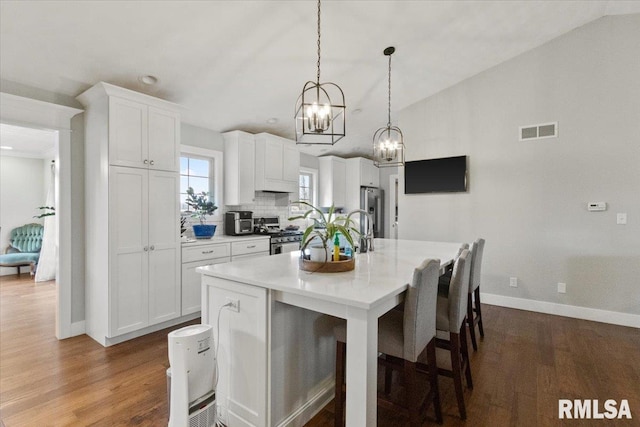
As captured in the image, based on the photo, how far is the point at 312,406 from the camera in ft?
6.18

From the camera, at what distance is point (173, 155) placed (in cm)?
323

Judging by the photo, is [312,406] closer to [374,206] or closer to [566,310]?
[566,310]

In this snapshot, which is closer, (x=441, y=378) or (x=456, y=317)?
(x=456, y=317)

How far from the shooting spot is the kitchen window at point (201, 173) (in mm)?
4051

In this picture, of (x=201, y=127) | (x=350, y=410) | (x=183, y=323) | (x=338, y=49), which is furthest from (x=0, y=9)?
(x=350, y=410)

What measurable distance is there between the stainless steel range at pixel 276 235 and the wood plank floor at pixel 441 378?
1872mm

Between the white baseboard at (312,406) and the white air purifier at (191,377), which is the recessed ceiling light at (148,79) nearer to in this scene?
the white air purifier at (191,377)

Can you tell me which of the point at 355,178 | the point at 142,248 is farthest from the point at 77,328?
the point at 355,178

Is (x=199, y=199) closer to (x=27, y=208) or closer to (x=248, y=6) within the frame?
(x=248, y=6)

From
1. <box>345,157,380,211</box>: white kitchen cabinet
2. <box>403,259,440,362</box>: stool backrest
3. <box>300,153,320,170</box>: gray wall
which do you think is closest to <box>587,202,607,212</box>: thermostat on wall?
<box>403,259,440,362</box>: stool backrest

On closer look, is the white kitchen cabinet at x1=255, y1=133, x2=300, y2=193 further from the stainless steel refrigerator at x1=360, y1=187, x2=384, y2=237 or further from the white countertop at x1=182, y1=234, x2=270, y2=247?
the stainless steel refrigerator at x1=360, y1=187, x2=384, y2=237

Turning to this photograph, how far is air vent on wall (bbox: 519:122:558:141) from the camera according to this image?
366 centimetres

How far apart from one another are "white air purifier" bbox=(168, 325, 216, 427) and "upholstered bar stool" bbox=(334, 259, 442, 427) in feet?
2.26

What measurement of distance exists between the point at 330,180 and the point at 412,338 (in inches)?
194
